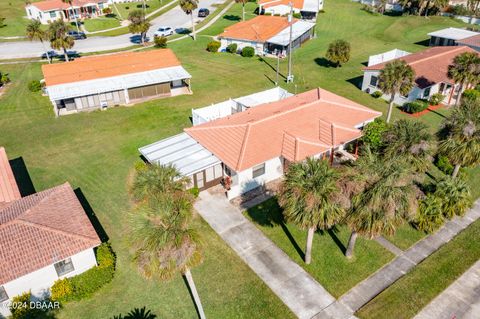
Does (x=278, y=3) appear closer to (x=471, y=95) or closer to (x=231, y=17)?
(x=231, y=17)

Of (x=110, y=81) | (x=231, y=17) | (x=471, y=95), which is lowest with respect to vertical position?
(x=471, y=95)

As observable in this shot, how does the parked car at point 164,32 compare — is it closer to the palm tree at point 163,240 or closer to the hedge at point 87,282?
the hedge at point 87,282

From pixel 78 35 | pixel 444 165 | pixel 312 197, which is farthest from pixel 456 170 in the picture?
pixel 78 35

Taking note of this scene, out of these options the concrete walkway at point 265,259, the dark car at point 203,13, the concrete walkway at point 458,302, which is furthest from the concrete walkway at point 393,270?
the dark car at point 203,13

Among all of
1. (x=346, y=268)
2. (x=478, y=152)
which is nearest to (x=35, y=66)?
(x=346, y=268)

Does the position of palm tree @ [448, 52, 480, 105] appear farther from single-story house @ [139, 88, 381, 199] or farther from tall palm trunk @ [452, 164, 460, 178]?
tall palm trunk @ [452, 164, 460, 178]

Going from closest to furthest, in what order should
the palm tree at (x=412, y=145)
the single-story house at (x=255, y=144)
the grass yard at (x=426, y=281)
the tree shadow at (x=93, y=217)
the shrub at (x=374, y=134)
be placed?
the grass yard at (x=426, y=281)
the tree shadow at (x=93, y=217)
the palm tree at (x=412, y=145)
the single-story house at (x=255, y=144)
the shrub at (x=374, y=134)
